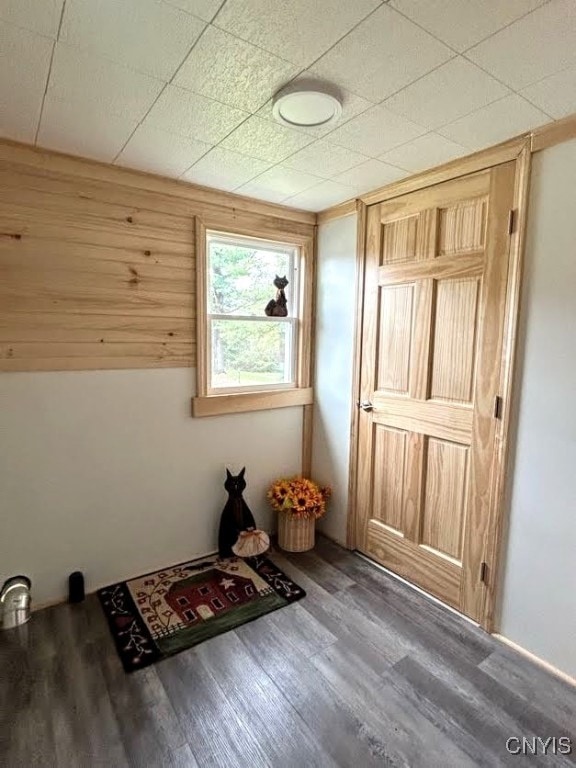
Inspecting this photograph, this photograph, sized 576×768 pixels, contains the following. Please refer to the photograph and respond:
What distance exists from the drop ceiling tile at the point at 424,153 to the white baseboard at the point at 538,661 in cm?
234

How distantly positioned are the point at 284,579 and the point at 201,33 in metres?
2.56

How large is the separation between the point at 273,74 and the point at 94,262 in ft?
4.34

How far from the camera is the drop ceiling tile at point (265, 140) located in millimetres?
1696

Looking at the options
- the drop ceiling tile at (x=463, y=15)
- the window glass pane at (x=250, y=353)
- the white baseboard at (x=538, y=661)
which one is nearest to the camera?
the drop ceiling tile at (x=463, y=15)

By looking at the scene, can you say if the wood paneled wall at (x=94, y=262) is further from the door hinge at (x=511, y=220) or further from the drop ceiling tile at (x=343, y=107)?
the door hinge at (x=511, y=220)

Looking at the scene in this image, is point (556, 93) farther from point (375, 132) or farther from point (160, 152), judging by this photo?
point (160, 152)

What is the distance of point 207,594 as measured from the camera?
2.30 m

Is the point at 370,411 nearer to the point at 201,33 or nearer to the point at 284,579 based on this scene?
the point at 284,579

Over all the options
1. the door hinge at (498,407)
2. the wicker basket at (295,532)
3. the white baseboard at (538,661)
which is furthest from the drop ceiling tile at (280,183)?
the white baseboard at (538,661)

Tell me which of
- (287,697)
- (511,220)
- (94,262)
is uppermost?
(511,220)

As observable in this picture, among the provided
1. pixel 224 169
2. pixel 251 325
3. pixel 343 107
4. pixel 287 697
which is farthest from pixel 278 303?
pixel 287 697

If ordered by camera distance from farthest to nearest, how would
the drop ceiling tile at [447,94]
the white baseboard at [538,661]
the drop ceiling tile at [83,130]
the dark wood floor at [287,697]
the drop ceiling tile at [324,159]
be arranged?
the drop ceiling tile at [324,159] → the white baseboard at [538,661] → the drop ceiling tile at [83,130] → the dark wood floor at [287,697] → the drop ceiling tile at [447,94]

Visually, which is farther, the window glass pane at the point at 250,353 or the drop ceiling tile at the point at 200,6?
the window glass pane at the point at 250,353

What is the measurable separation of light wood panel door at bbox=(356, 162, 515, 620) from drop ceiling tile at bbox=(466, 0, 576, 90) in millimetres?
577
